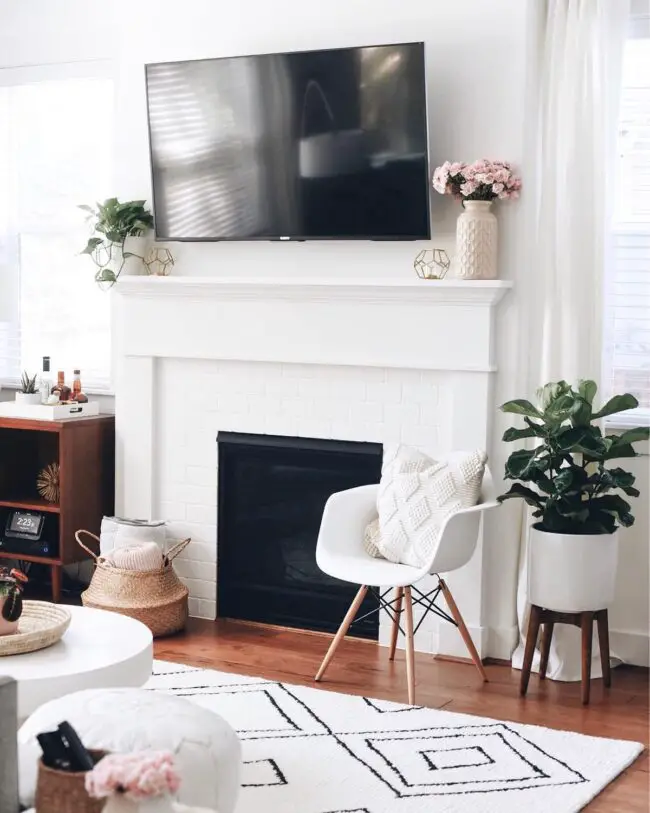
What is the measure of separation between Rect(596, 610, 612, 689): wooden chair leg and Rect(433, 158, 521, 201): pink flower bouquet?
1476 mm

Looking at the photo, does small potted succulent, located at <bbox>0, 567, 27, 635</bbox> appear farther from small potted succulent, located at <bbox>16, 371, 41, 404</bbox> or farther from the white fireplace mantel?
small potted succulent, located at <bbox>16, 371, 41, 404</bbox>

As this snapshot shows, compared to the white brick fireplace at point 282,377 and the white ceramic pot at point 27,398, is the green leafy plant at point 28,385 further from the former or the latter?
the white brick fireplace at point 282,377

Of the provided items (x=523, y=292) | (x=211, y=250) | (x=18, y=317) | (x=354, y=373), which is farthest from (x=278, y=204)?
(x=18, y=317)

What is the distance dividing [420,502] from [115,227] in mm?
1773

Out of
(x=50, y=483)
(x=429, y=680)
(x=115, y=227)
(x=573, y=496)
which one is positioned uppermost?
(x=115, y=227)

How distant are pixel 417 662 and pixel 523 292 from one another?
4.55 ft

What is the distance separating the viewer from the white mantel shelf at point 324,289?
4.21m

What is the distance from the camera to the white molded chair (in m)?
3.79

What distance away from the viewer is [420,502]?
13.2 feet

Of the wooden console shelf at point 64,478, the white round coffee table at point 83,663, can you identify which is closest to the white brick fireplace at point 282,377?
the wooden console shelf at point 64,478

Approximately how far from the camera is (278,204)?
457 centimetres

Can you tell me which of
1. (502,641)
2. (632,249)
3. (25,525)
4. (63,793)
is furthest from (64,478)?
(63,793)

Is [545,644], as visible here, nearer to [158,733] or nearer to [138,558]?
[138,558]

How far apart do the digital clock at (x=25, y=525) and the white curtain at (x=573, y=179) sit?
2.16 metres
